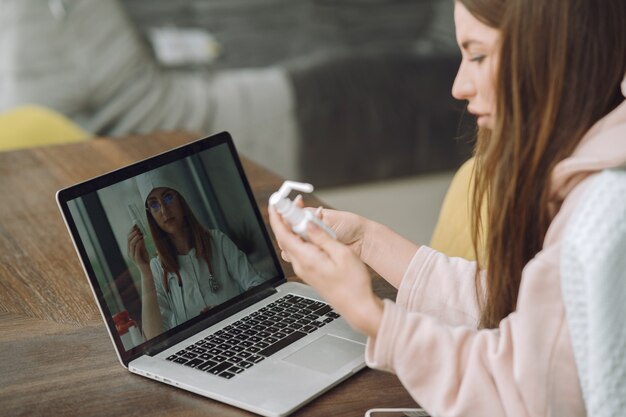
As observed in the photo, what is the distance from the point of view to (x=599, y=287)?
772mm

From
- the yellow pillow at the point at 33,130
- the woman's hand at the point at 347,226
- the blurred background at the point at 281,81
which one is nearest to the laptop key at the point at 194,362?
the woman's hand at the point at 347,226

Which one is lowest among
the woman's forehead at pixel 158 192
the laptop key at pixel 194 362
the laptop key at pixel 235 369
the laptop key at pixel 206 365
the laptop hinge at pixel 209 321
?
the laptop key at pixel 235 369

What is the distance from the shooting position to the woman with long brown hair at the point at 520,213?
0.79 m

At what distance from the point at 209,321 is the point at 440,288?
0.27 meters

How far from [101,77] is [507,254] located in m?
2.37

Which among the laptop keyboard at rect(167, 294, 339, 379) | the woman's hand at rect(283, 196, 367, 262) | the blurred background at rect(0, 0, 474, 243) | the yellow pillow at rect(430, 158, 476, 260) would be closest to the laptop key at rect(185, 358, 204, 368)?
the laptop keyboard at rect(167, 294, 339, 379)

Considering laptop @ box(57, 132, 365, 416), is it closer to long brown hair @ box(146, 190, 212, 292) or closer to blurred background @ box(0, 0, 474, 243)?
long brown hair @ box(146, 190, 212, 292)

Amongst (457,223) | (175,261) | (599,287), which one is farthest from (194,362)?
(457,223)

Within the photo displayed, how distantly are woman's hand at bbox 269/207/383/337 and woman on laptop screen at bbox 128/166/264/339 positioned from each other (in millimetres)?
190

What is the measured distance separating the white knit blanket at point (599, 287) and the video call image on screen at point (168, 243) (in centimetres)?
45

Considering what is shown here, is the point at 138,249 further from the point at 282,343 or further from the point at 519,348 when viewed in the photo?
the point at 519,348

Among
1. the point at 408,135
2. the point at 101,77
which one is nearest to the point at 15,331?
the point at 101,77

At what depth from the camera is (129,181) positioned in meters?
1.05

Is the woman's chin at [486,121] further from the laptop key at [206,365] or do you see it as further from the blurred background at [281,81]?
the blurred background at [281,81]
